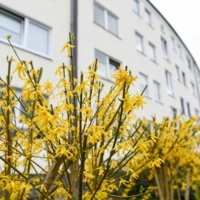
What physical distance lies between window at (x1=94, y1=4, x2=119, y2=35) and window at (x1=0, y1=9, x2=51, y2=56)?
3.69 meters

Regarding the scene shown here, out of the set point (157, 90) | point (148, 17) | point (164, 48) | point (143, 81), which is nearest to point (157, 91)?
point (157, 90)

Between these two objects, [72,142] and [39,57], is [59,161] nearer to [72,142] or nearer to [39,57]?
[72,142]

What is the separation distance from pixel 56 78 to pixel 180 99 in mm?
13873

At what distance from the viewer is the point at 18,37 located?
7.92m

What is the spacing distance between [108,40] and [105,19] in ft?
4.27

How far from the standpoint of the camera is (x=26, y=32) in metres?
7.99

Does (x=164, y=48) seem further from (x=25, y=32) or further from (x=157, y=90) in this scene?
(x=25, y=32)

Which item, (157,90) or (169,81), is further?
(169,81)

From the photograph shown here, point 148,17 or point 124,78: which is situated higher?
point 148,17

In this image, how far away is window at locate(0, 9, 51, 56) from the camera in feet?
25.2

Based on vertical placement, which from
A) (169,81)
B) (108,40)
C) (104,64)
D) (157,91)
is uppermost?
(169,81)

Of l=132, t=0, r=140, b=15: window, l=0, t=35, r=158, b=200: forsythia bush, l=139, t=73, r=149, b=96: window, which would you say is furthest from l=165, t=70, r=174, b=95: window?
l=0, t=35, r=158, b=200: forsythia bush

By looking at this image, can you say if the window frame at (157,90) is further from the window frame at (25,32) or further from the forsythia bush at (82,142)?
the forsythia bush at (82,142)

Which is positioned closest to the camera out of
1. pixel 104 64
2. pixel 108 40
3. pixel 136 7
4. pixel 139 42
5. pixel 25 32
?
pixel 25 32
